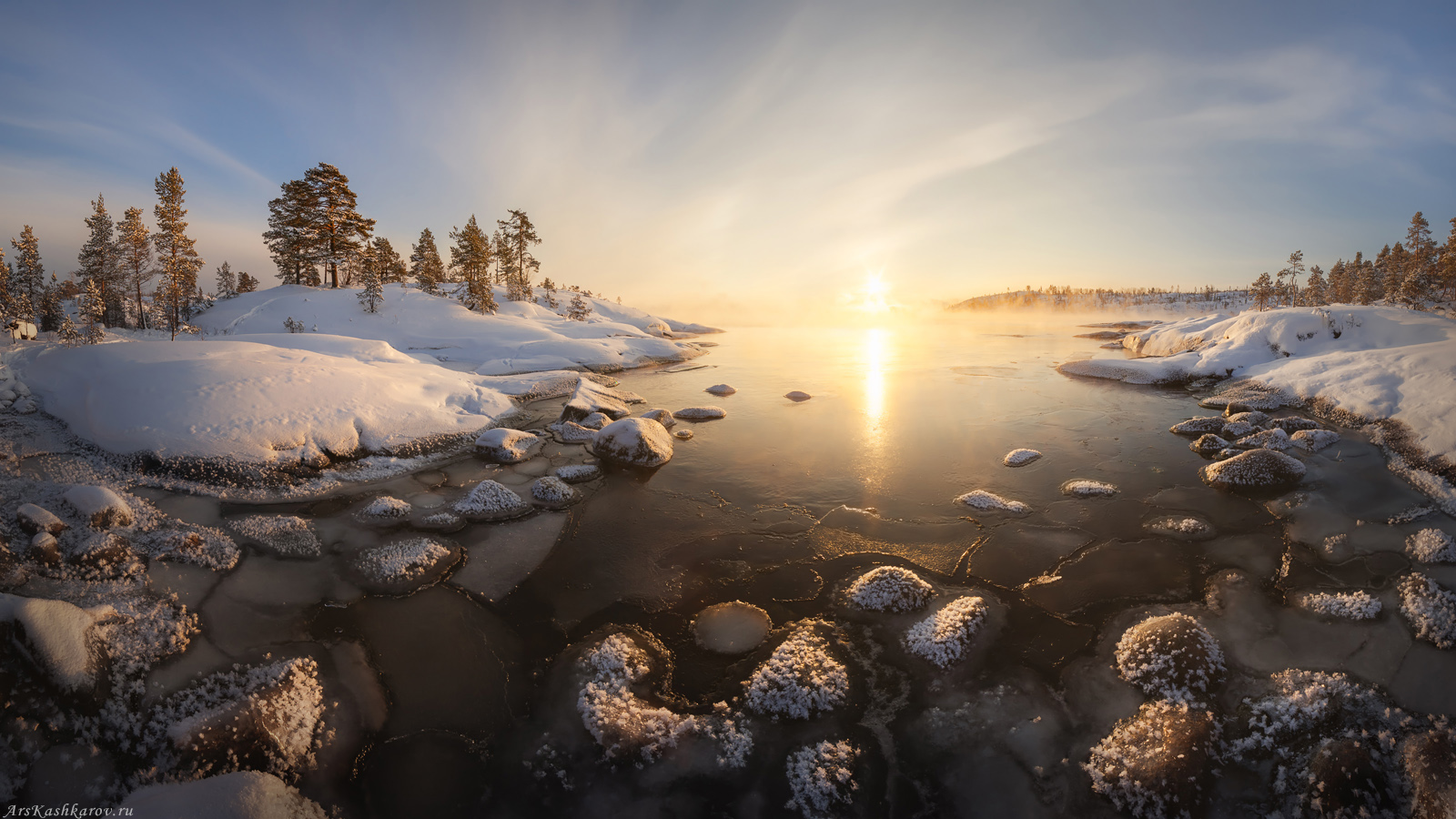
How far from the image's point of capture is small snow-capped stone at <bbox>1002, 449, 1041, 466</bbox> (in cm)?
1164

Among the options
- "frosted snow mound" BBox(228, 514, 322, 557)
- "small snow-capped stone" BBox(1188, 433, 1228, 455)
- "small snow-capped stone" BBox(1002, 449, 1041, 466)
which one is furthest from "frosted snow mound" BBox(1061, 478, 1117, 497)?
"frosted snow mound" BBox(228, 514, 322, 557)

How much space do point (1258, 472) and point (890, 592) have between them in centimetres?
938

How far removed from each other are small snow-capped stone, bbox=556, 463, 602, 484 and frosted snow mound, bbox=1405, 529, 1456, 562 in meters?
13.6

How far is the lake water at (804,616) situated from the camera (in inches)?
162

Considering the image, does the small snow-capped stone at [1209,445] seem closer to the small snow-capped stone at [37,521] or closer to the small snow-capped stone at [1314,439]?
the small snow-capped stone at [1314,439]

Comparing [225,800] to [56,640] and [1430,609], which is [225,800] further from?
[1430,609]

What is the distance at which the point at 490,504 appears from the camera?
880 cm

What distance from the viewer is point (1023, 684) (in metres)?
5.04

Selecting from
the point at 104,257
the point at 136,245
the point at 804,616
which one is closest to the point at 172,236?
the point at 136,245

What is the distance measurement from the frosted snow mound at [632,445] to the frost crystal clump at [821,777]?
310 inches

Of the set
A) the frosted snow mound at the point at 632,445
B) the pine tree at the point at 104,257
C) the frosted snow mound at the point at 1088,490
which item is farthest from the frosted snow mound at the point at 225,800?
the pine tree at the point at 104,257

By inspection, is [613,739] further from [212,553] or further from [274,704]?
[212,553]

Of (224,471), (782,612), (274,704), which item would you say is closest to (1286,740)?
(782,612)

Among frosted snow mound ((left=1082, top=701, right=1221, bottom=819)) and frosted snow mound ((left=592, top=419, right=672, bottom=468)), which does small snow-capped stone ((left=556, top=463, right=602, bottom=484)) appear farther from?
frosted snow mound ((left=1082, top=701, right=1221, bottom=819))
